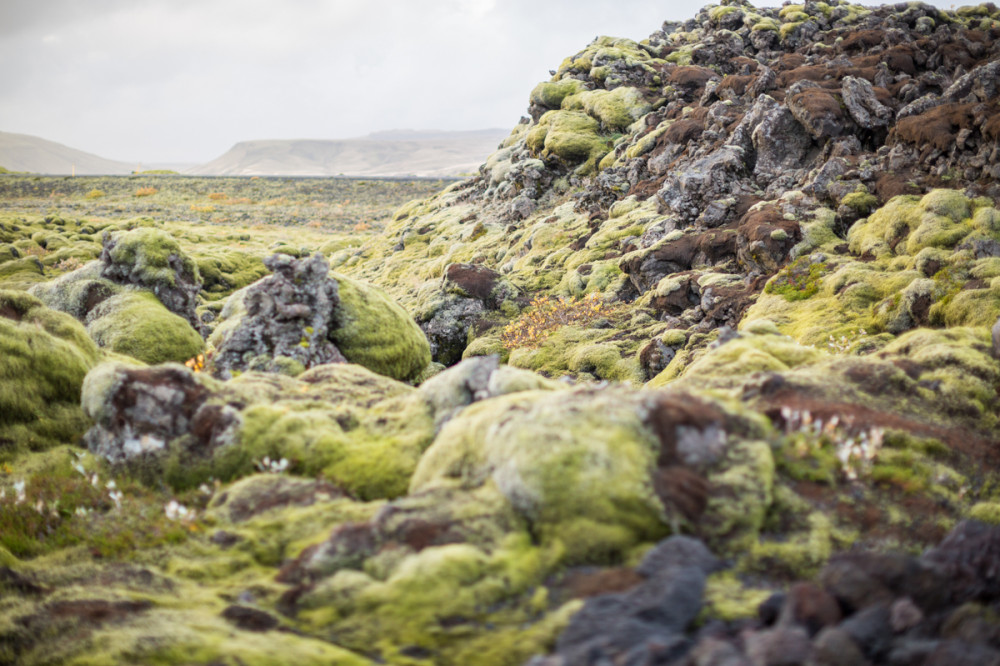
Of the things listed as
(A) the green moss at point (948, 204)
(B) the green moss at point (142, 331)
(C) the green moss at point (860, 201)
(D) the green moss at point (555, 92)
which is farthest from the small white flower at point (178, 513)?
(D) the green moss at point (555, 92)

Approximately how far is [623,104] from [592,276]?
69.4 ft

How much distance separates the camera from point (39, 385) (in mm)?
10773

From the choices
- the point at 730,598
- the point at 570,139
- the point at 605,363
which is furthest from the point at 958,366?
the point at 570,139

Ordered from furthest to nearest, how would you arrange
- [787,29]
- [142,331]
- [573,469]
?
[787,29] < [142,331] < [573,469]

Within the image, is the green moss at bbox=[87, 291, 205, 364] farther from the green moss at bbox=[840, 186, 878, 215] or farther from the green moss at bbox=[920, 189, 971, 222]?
the green moss at bbox=[920, 189, 971, 222]

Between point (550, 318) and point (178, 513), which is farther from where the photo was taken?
point (550, 318)

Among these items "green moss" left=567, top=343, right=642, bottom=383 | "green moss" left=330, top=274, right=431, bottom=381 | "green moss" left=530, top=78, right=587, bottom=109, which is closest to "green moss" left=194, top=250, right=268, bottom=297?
"green moss" left=330, top=274, right=431, bottom=381

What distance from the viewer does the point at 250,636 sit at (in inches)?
214

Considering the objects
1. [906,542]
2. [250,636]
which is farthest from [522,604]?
[906,542]

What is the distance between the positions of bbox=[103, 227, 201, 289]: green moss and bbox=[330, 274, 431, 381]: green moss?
833cm

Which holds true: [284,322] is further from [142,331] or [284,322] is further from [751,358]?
[751,358]

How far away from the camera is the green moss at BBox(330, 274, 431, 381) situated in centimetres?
1616

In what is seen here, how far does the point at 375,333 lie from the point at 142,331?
24.8 ft

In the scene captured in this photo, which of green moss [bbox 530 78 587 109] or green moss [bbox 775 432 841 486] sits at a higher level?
green moss [bbox 530 78 587 109]
